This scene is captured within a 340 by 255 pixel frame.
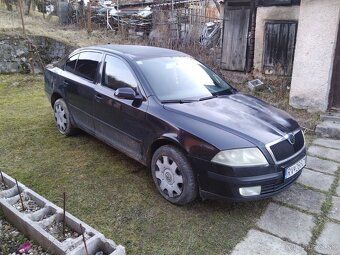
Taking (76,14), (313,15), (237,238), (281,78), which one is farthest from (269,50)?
(76,14)

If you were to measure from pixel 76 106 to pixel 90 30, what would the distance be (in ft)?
33.1

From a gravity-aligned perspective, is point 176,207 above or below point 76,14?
below

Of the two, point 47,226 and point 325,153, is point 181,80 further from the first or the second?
point 325,153

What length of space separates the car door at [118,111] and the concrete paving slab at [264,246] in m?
1.52

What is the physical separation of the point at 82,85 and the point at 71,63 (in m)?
0.72

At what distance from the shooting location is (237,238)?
2980 millimetres

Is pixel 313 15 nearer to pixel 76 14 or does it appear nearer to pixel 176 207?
pixel 176 207

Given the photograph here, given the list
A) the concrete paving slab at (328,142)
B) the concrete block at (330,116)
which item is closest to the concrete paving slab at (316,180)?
the concrete paving slab at (328,142)

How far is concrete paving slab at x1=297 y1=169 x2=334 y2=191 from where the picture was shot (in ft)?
12.9

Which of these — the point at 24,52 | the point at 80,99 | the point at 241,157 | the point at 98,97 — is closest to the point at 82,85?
the point at 80,99

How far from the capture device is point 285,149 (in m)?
3.20

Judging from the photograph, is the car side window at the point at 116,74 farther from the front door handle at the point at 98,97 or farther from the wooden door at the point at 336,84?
the wooden door at the point at 336,84

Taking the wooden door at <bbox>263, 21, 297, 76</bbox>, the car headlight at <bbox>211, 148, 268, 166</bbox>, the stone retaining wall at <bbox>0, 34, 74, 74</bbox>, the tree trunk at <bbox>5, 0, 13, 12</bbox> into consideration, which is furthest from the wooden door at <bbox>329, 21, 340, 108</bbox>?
the tree trunk at <bbox>5, 0, 13, 12</bbox>

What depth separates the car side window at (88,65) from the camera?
14.6ft
